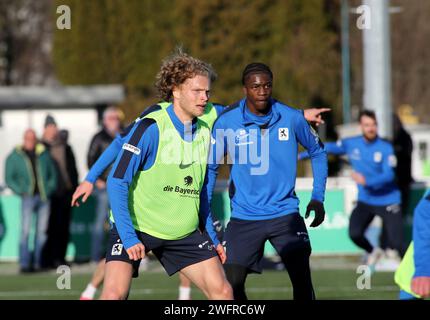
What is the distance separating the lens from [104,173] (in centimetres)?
1554

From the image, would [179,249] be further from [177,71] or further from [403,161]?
[403,161]

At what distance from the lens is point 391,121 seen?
17.0 m

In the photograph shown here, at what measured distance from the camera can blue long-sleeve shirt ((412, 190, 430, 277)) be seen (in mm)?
7145

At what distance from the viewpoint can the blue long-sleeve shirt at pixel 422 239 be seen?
23.4ft

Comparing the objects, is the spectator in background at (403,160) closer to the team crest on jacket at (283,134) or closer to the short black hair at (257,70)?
the team crest on jacket at (283,134)

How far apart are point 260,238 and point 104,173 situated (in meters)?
6.96

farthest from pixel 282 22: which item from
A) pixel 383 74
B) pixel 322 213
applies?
pixel 322 213

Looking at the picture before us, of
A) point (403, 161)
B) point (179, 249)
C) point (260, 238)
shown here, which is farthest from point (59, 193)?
point (179, 249)

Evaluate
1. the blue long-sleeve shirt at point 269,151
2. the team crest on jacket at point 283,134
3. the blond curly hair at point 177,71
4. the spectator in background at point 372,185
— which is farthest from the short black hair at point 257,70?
the spectator in background at point 372,185

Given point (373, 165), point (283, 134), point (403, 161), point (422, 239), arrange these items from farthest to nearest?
point (403, 161) → point (373, 165) → point (283, 134) → point (422, 239)

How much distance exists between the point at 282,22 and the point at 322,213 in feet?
110

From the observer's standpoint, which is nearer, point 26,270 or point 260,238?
point 260,238

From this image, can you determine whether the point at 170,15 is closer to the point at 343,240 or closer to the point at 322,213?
the point at 343,240

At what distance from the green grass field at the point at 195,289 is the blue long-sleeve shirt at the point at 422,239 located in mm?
4633
